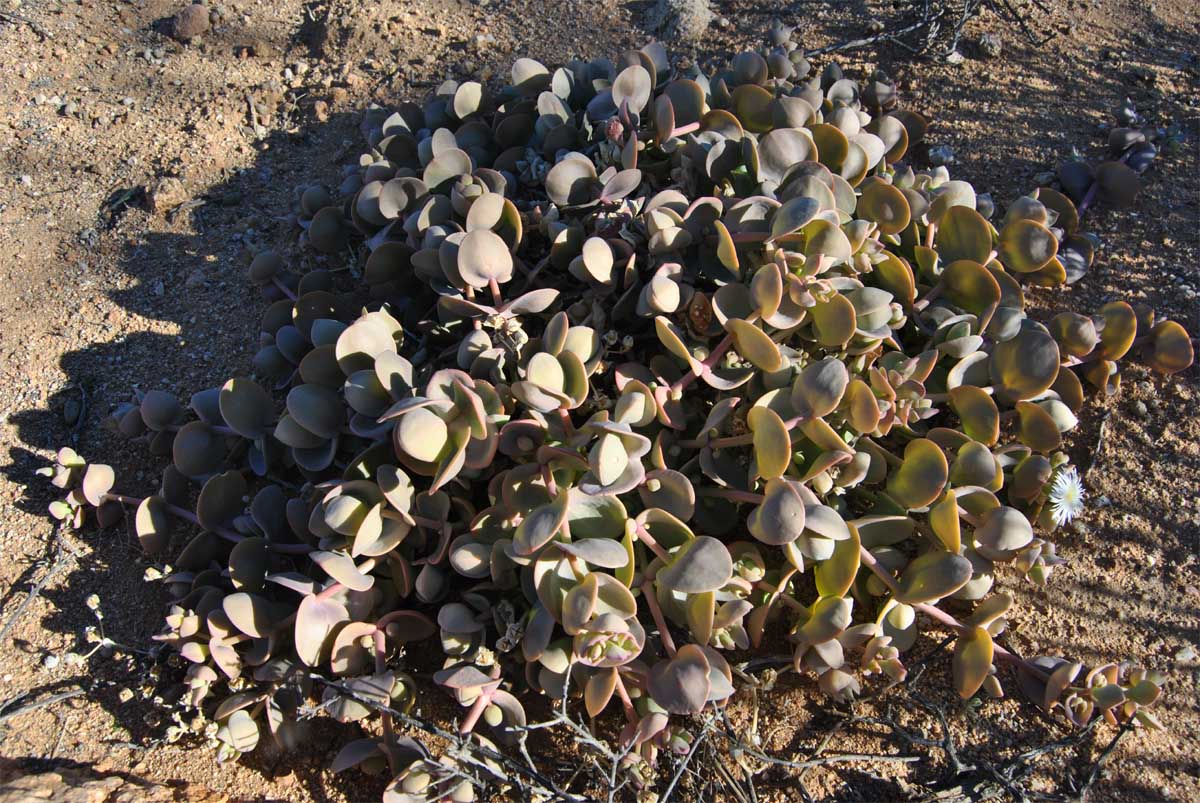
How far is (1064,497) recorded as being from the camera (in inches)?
95.9

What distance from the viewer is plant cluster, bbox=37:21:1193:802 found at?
214cm

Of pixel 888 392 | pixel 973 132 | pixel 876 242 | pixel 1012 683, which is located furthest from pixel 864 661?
pixel 973 132

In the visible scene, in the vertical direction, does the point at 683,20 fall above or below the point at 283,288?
above

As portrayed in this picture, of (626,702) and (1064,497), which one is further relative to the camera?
(1064,497)

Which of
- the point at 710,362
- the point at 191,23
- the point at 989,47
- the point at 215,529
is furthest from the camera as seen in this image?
the point at 191,23

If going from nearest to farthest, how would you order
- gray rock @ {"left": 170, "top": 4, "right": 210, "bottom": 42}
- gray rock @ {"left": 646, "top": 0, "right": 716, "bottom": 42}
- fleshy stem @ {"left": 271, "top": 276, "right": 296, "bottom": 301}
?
1. fleshy stem @ {"left": 271, "top": 276, "right": 296, "bottom": 301}
2. gray rock @ {"left": 646, "top": 0, "right": 716, "bottom": 42}
3. gray rock @ {"left": 170, "top": 4, "right": 210, "bottom": 42}

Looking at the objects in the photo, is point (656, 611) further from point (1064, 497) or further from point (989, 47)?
point (989, 47)

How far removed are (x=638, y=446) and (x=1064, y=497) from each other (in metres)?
1.20

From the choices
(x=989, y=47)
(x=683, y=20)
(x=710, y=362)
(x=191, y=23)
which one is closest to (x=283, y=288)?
(x=710, y=362)

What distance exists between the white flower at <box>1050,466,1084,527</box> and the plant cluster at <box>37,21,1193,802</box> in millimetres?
11

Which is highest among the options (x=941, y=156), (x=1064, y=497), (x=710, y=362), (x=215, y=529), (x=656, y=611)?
(x=941, y=156)

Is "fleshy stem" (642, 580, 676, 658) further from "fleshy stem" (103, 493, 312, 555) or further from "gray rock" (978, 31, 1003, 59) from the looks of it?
"gray rock" (978, 31, 1003, 59)

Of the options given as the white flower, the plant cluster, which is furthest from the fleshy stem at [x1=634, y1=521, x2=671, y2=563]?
the white flower

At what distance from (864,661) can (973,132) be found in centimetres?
224
